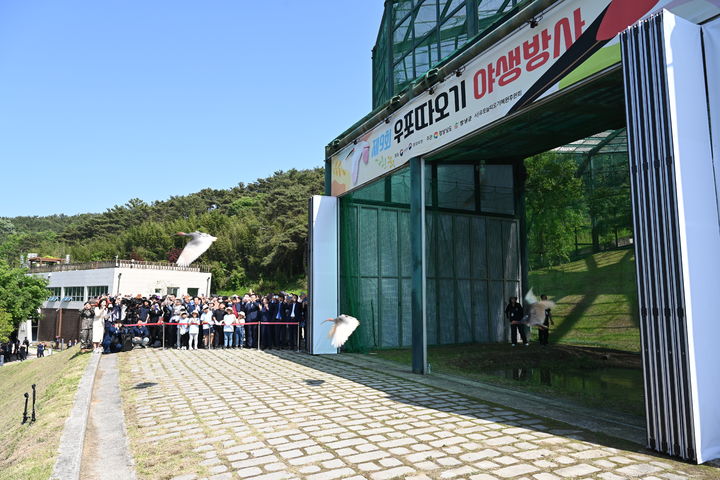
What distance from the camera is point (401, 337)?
12.8 metres

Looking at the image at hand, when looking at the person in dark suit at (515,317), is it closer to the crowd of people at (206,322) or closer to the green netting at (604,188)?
the green netting at (604,188)

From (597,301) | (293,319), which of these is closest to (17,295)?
(293,319)

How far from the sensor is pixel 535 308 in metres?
12.6

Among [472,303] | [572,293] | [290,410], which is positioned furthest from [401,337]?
[290,410]

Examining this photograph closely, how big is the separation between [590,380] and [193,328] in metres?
9.75

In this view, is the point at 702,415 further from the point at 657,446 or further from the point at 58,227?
the point at 58,227

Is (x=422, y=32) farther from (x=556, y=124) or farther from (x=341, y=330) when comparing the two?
(x=341, y=330)

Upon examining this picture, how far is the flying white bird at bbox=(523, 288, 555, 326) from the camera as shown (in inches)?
478

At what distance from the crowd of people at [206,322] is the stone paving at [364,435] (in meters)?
5.20

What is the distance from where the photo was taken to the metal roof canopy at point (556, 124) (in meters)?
6.18

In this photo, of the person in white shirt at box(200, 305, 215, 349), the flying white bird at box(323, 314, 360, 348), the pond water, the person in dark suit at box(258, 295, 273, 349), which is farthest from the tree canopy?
the pond water

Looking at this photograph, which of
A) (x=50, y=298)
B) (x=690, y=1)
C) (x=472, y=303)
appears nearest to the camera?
(x=690, y=1)

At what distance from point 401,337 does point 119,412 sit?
26.5ft

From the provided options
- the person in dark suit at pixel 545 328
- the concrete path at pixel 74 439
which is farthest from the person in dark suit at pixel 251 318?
the person in dark suit at pixel 545 328
